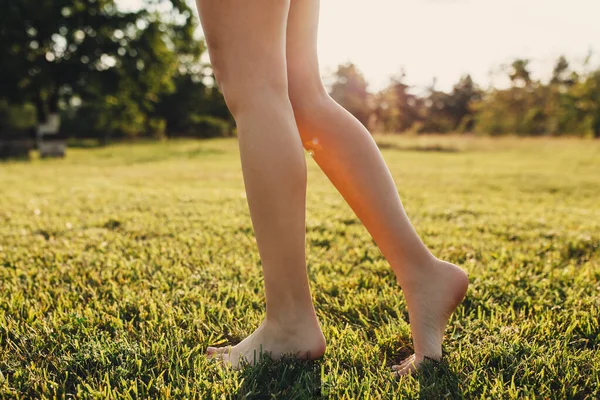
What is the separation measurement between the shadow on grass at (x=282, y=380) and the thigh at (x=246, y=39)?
66 cm

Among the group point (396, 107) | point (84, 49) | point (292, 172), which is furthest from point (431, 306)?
point (396, 107)

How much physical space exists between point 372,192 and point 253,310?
60 centimetres

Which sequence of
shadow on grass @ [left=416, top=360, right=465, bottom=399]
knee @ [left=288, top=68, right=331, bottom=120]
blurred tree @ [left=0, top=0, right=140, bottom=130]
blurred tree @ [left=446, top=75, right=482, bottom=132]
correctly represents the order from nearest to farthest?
1. shadow on grass @ [left=416, top=360, right=465, bottom=399]
2. knee @ [left=288, top=68, right=331, bottom=120]
3. blurred tree @ [left=0, top=0, right=140, bottom=130]
4. blurred tree @ [left=446, top=75, right=482, bottom=132]

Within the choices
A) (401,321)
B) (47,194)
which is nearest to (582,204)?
(401,321)

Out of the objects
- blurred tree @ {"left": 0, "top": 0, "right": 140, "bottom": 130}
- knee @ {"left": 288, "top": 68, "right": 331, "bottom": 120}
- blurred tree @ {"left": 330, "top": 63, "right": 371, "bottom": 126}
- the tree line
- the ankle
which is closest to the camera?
the ankle

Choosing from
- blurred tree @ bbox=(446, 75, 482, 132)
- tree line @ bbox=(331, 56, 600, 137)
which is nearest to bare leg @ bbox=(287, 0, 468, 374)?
tree line @ bbox=(331, 56, 600, 137)

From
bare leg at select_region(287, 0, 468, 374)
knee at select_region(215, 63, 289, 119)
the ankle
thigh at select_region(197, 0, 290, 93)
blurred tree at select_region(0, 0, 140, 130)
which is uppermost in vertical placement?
blurred tree at select_region(0, 0, 140, 130)

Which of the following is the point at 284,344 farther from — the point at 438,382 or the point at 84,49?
the point at 84,49

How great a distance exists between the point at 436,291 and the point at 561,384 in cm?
33

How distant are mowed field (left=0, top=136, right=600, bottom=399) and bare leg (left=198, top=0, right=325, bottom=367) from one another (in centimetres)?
18

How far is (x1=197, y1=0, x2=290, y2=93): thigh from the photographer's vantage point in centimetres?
104

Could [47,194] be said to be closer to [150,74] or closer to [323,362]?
[323,362]

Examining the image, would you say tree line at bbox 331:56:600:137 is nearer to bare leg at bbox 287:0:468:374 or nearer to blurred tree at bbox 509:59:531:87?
blurred tree at bbox 509:59:531:87

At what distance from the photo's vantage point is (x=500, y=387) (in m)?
1.01
